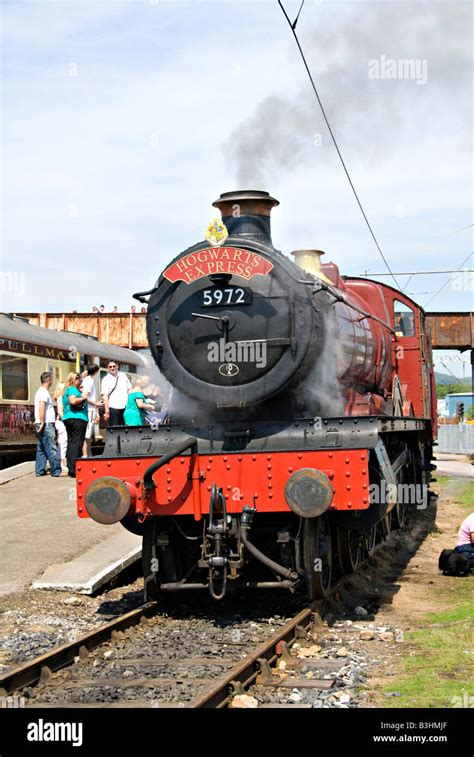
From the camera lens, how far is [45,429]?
44.2 feet

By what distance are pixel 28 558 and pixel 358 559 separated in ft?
10.8

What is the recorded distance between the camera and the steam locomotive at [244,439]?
7.20 meters

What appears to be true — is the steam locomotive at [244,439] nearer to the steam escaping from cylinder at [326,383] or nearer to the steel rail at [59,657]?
the steam escaping from cylinder at [326,383]

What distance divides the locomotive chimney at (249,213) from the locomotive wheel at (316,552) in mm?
2350

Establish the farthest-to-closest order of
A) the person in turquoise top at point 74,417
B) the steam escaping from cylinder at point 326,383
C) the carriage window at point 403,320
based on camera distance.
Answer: the person in turquoise top at point 74,417, the carriage window at point 403,320, the steam escaping from cylinder at point 326,383

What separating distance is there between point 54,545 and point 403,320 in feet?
17.6

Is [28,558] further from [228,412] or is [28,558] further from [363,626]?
[363,626]

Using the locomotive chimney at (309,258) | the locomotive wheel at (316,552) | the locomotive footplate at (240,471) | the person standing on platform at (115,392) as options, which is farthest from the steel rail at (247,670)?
the person standing on platform at (115,392)

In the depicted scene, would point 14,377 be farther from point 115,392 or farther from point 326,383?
point 326,383

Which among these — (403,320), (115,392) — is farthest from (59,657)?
(403,320)

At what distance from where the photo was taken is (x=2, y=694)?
5410mm

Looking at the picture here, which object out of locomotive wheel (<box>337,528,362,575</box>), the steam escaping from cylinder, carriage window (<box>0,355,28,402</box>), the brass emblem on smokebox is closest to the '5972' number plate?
the brass emblem on smokebox

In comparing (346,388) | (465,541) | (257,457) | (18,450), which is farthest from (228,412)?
(18,450)

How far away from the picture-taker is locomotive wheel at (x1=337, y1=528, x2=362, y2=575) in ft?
26.3
